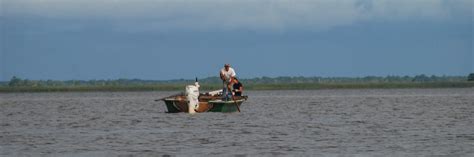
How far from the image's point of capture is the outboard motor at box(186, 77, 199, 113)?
177 ft

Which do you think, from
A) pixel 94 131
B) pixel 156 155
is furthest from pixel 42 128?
pixel 156 155

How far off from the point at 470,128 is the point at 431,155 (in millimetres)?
12204

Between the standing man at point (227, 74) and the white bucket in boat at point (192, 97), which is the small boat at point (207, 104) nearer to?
the white bucket in boat at point (192, 97)

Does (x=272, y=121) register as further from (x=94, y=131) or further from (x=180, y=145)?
(x=180, y=145)

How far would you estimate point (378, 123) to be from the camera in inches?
1849

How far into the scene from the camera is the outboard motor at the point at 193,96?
54.0 meters

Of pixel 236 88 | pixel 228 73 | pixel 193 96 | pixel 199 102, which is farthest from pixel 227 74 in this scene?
pixel 199 102

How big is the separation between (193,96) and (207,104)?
0.98 meters

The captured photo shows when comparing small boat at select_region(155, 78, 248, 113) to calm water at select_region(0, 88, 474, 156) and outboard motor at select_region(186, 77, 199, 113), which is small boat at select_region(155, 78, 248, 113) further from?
calm water at select_region(0, 88, 474, 156)

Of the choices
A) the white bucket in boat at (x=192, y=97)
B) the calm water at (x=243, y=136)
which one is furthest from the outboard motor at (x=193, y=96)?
the calm water at (x=243, y=136)

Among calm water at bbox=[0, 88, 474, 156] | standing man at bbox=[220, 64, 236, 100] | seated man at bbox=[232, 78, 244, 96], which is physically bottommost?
calm water at bbox=[0, 88, 474, 156]

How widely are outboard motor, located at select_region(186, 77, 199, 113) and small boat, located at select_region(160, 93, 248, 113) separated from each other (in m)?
0.18

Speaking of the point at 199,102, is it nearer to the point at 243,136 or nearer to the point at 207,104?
the point at 207,104

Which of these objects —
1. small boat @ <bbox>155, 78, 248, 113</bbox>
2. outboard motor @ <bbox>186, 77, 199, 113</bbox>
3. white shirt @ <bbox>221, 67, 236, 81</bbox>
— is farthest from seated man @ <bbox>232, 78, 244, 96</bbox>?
outboard motor @ <bbox>186, 77, 199, 113</bbox>
